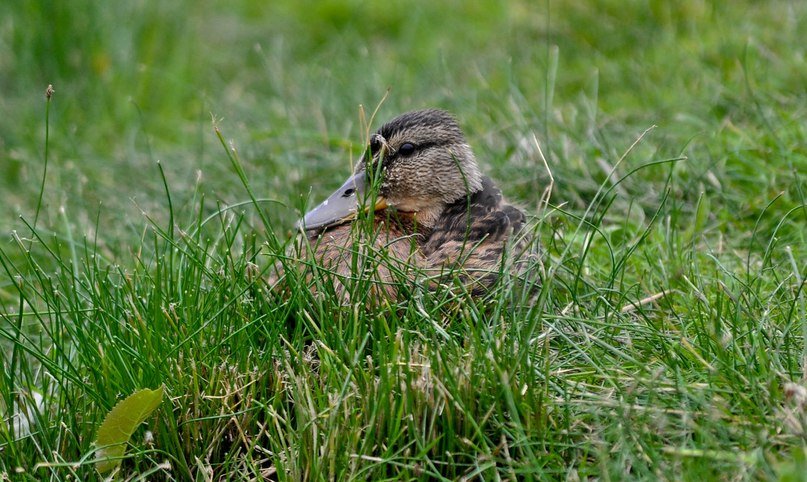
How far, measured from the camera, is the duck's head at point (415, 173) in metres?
4.05

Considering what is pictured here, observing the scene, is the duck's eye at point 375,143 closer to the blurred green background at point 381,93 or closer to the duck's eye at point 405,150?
the duck's eye at point 405,150

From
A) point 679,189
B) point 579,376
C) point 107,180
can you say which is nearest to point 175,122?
point 107,180

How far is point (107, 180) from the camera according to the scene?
243 inches

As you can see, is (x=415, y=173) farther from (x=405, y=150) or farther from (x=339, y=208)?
(x=339, y=208)

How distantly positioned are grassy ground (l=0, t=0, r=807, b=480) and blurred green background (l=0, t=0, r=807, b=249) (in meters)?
0.03

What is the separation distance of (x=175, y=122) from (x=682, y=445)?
18.7 ft

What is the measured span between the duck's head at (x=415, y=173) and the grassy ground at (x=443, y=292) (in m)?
0.40

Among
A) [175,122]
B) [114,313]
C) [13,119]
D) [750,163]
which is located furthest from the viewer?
[175,122]

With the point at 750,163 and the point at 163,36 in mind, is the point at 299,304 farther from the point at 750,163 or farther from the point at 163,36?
the point at 163,36

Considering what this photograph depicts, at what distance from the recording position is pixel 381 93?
6324 mm

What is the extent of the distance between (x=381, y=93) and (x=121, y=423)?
146 inches

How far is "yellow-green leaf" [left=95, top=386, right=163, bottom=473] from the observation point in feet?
9.62

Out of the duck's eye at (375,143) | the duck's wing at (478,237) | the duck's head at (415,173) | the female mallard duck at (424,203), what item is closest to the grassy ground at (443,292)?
the duck's wing at (478,237)

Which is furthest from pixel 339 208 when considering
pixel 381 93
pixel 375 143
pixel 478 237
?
pixel 381 93
